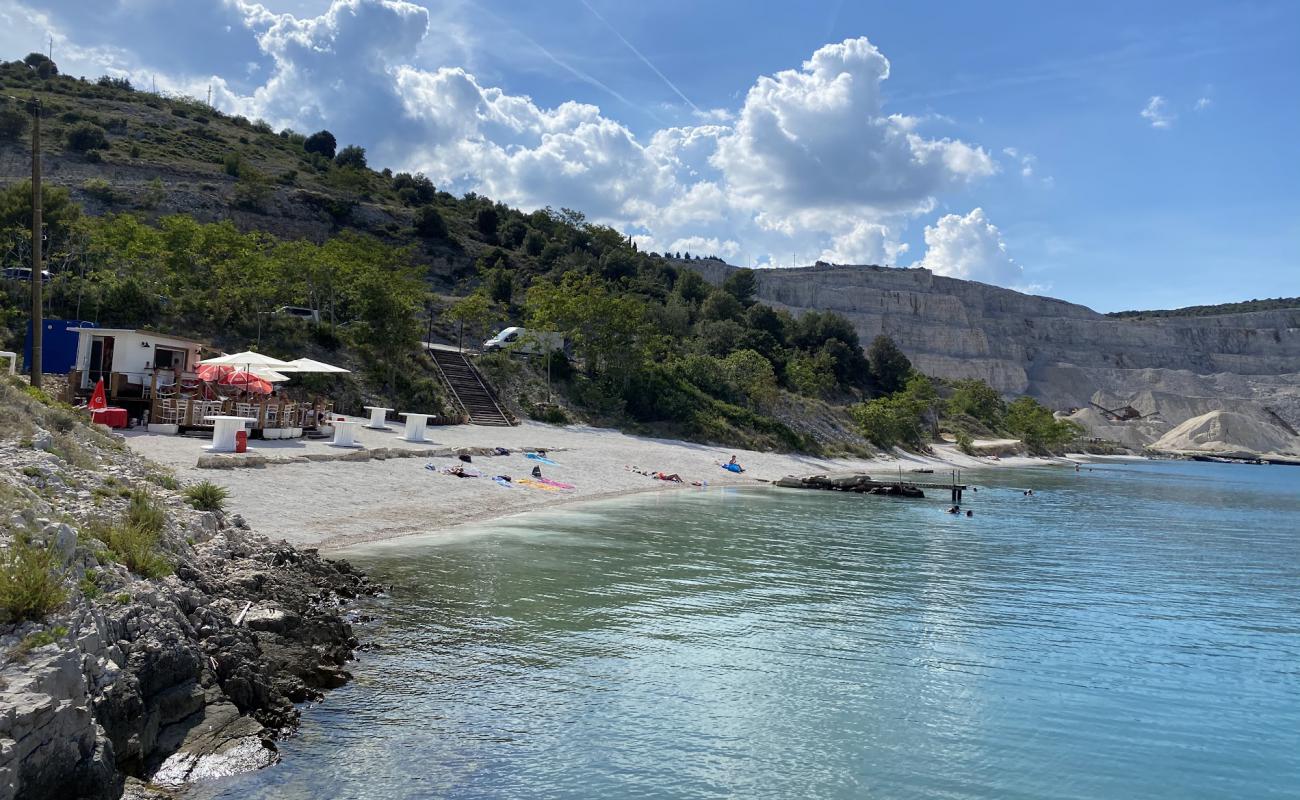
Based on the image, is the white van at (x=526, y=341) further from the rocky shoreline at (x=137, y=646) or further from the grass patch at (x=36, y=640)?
the grass patch at (x=36, y=640)

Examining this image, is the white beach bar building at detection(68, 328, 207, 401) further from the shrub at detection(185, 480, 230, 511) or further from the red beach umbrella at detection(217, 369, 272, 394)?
the shrub at detection(185, 480, 230, 511)

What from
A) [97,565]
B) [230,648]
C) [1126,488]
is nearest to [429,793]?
[230,648]

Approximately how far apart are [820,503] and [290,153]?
10221cm

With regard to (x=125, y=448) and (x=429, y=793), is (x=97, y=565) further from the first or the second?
(x=125, y=448)

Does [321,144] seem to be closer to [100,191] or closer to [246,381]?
[100,191]

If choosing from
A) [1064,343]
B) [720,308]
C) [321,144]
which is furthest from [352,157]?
[1064,343]

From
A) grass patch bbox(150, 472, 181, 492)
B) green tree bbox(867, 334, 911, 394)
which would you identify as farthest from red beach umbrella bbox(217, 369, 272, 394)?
green tree bbox(867, 334, 911, 394)

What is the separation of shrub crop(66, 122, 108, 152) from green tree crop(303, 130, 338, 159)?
129 ft

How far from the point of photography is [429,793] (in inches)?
275

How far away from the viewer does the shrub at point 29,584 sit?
6180 millimetres

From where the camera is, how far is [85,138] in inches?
3086

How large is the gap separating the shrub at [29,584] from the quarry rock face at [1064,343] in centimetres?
12781

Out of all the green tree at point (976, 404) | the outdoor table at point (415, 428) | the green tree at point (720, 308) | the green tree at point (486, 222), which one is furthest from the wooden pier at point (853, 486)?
the green tree at point (486, 222)

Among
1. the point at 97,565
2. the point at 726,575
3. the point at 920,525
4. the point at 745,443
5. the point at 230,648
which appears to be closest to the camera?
the point at 97,565
